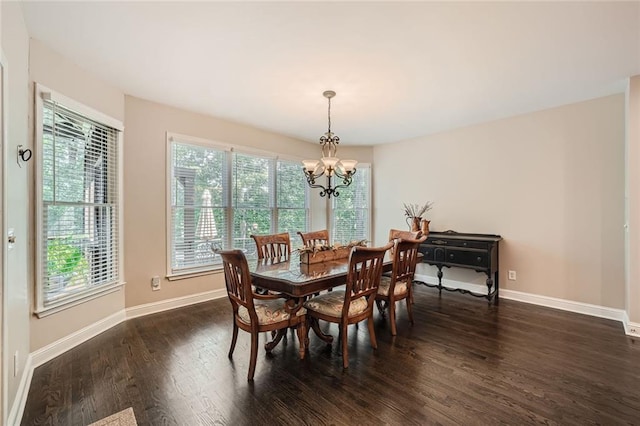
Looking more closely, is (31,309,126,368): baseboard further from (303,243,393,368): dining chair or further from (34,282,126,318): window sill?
(303,243,393,368): dining chair

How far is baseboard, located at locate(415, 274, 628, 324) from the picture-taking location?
11.3 ft

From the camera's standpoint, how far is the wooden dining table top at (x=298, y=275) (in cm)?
228

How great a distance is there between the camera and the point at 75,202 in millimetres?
2852

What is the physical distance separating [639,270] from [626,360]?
102cm

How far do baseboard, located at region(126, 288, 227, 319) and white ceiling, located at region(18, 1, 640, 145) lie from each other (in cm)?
258

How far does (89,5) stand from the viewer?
6.48 feet

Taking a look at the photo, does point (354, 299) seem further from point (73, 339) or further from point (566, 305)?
point (566, 305)

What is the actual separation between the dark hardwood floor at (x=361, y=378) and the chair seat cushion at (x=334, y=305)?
0.41m

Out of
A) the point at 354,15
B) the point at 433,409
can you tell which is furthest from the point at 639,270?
the point at 354,15

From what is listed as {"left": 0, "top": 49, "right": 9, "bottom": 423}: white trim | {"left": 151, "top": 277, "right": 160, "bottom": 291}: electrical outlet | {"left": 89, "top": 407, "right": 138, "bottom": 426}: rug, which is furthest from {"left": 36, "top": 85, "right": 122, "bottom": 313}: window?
{"left": 89, "top": 407, "right": 138, "bottom": 426}: rug

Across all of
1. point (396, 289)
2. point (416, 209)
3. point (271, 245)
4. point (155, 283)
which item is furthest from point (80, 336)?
point (416, 209)

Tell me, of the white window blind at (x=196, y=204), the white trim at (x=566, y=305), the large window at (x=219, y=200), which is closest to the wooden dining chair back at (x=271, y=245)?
the large window at (x=219, y=200)

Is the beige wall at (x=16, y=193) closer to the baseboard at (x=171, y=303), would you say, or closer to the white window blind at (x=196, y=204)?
the baseboard at (x=171, y=303)

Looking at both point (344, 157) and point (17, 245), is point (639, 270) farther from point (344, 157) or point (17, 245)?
point (17, 245)
